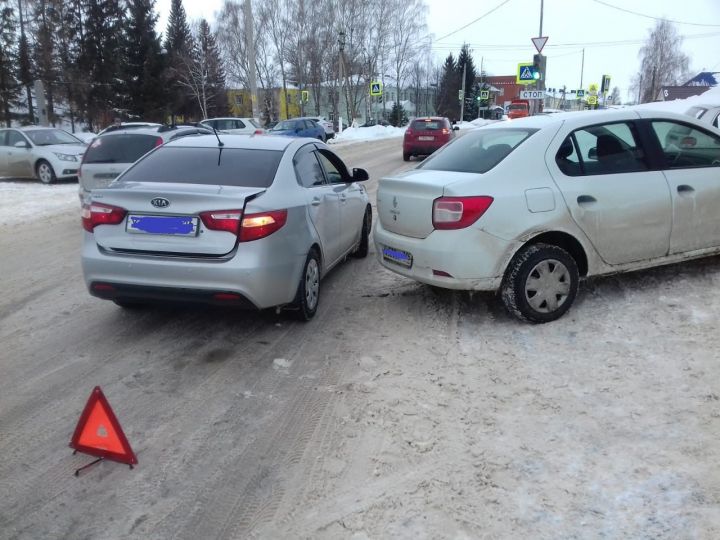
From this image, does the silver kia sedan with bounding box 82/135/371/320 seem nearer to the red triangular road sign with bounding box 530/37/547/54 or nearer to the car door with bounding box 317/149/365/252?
the car door with bounding box 317/149/365/252

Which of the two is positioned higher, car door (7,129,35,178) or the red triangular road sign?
the red triangular road sign

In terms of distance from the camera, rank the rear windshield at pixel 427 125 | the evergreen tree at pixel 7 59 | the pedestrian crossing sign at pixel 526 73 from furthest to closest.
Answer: the evergreen tree at pixel 7 59, the rear windshield at pixel 427 125, the pedestrian crossing sign at pixel 526 73

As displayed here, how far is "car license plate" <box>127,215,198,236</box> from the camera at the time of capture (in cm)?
422

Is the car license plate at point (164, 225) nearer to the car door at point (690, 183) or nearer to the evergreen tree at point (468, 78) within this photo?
the car door at point (690, 183)

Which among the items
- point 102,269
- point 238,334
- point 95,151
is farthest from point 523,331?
point 95,151

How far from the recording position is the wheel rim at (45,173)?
15227 mm

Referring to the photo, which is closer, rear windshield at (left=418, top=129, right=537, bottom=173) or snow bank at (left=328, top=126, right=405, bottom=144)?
rear windshield at (left=418, top=129, right=537, bottom=173)

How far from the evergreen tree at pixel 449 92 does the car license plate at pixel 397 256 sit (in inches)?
3257

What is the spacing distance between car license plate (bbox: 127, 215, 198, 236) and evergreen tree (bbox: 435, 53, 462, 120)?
84.0 metres

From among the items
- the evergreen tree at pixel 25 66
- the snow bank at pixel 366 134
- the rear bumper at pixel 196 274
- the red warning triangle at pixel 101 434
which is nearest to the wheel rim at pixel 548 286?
the rear bumper at pixel 196 274

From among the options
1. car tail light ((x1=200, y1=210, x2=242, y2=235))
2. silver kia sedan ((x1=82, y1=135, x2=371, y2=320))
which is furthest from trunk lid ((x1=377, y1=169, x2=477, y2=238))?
car tail light ((x1=200, y1=210, x2=242, y2=235))

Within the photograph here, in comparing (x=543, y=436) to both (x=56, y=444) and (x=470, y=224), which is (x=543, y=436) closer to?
(x=470, y=224)

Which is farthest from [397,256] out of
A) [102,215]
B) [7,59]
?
[7,59]

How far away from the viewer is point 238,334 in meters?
4.82
